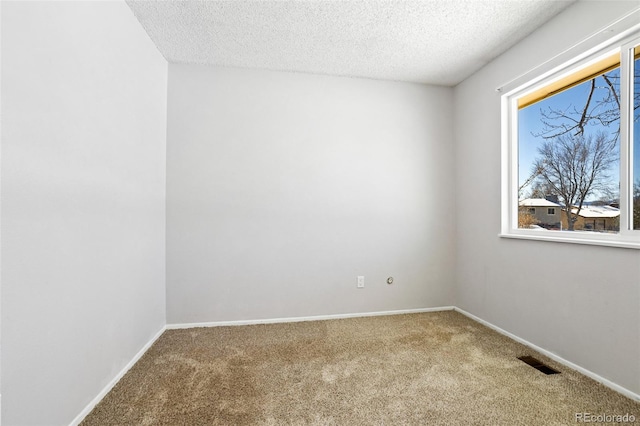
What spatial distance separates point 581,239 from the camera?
1.80 metres

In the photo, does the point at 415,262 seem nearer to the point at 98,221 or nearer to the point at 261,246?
the point at 261,246

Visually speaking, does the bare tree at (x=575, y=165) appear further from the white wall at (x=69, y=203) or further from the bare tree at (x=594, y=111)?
the white wall at (x=69, y=203)

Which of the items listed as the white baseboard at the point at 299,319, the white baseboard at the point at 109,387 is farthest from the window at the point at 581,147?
the white baseboard at the point at 109,387

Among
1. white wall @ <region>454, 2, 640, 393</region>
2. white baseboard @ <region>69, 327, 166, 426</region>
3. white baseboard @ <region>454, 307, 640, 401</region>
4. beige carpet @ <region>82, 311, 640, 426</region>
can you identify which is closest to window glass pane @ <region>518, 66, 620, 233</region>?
white wall @ <region>454, 2, 640, 393</region>

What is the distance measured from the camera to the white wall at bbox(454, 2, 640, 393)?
159 cm

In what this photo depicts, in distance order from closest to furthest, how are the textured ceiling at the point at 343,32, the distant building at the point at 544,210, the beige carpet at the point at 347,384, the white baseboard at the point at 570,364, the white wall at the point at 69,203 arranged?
the white wall at the point at 69,203, the beige carpet at the point at 347,384, the white baseboard at the point at 570,364, the textured ceiling at the point at 343,32, the distant building at the point at 544,210

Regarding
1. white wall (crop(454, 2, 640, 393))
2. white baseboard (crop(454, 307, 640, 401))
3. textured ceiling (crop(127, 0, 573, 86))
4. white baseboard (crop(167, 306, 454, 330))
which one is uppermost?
textured ceiling (crop(127, 0, 573, 86))

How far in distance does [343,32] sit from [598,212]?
7.15ft

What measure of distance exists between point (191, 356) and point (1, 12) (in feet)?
6.74

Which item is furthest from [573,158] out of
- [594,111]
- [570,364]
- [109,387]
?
[109,387]

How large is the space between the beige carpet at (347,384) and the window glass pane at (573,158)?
3.38 feet

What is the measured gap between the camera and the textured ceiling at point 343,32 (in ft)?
6.09

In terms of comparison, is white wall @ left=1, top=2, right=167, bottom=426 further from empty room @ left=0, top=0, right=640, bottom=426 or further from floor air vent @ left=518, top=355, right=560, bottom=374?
floor air vent @ left=518, top=355, right=560, bottom=374

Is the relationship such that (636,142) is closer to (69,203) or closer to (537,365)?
(537,365)
